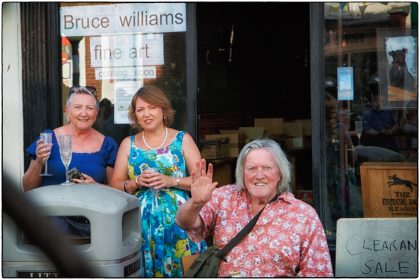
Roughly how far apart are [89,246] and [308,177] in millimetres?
4659

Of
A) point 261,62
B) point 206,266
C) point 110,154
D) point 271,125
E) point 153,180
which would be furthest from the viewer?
point 261,62

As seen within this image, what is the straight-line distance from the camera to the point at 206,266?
10.4 feet

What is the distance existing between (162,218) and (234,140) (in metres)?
2.58

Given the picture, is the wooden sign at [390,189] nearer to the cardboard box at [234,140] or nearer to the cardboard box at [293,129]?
the cardboard box at [234,140]

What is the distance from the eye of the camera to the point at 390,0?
480 cm

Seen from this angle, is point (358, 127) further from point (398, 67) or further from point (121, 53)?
point (121, 53)

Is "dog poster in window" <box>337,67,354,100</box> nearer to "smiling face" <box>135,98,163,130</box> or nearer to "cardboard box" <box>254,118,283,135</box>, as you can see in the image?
"smiling face" <box>135,98,163,130</box>

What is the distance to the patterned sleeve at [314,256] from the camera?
10.4 feet

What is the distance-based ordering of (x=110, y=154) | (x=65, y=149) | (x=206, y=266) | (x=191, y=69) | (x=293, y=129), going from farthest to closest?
(x=293, y=129) < (x=191, y=69) < (x=110, y=154) < (x=65, y=149) < (x=206, y=266)

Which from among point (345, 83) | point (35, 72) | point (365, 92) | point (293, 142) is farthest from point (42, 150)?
point (293, 142)

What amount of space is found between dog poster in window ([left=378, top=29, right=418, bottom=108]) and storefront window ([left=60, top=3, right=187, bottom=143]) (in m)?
1.50

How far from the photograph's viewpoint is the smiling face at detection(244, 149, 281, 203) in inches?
130

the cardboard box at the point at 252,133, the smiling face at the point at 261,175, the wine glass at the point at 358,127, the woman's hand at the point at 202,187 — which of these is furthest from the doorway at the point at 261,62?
the woman's hand at the point at 202,187

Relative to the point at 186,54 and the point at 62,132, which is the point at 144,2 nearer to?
the point at 186,54
